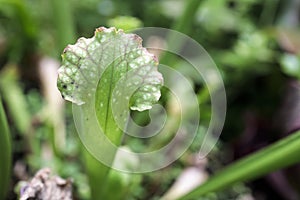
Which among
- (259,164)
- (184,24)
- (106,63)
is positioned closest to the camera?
(106,63)

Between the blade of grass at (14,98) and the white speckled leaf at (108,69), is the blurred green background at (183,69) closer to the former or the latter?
the blade of grass at (14,98)

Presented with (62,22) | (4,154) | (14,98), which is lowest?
(4,154)

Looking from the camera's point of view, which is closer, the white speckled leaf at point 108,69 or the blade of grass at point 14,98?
the white speckled leaf at point 108,69

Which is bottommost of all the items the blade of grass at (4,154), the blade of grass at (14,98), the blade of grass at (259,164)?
the blade of grass at (4,154)

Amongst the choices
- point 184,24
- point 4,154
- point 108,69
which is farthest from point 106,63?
point 184,24

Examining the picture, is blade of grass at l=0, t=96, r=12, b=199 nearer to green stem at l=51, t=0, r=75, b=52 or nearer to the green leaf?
the green leaf

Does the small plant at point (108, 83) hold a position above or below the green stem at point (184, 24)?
below

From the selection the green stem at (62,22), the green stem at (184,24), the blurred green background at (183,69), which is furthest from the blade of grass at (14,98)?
the green stem at (184,24)

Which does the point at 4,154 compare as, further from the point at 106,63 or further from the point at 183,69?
the point at 183,69
